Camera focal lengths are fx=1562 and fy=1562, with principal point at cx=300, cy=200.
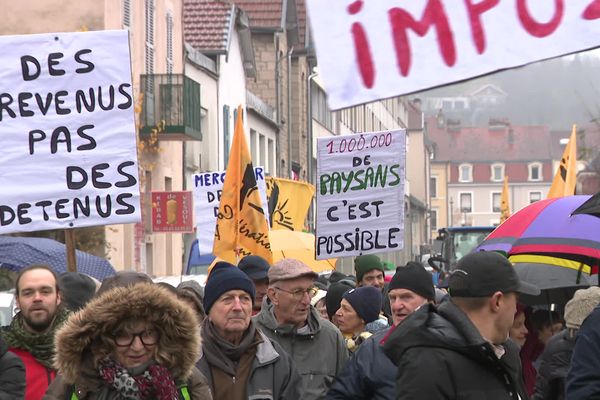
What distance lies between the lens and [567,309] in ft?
25.9

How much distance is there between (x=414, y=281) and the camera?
716cm

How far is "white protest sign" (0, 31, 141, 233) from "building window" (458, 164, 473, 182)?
127 metres

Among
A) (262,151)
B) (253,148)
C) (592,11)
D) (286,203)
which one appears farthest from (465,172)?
(592,11)

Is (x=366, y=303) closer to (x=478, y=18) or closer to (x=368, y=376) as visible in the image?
(x=368, y=376)

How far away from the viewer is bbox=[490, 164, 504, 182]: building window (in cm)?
13662

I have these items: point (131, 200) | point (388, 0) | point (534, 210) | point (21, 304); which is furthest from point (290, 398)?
point (534, 210)

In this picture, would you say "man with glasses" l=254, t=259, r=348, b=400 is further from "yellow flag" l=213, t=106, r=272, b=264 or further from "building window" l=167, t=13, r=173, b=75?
"building window" l=167, t=13, r=173, b=75

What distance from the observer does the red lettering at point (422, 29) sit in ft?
12.4

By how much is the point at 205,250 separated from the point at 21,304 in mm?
10237

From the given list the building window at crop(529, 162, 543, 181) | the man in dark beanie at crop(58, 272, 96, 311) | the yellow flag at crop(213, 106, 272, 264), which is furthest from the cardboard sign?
the building window at crop(529, 162, 543, 181)

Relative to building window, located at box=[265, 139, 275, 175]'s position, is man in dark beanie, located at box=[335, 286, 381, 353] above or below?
below

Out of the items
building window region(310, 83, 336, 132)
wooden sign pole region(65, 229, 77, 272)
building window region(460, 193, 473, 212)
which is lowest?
building window region(460, 193, 473, 212)

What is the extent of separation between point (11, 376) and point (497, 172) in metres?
133

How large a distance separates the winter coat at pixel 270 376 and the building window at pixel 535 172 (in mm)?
130326
